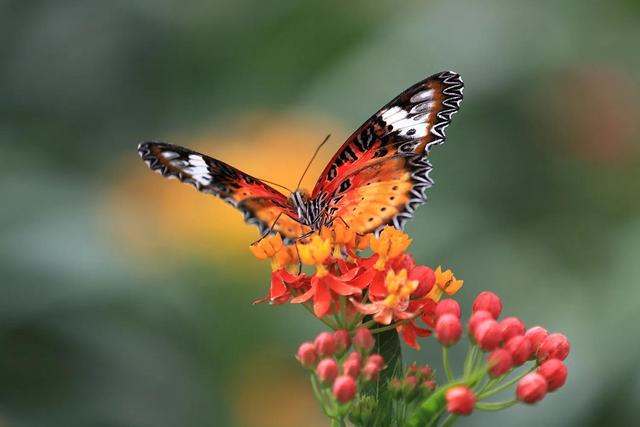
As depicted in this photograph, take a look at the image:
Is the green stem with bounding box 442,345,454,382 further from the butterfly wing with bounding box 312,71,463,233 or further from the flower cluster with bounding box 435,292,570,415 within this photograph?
the butterfly wing with bounding box 312,71,463,233

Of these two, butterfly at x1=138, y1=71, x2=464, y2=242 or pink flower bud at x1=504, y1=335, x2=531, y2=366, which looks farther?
butterfly at x1=138, y1=71, x2=464, y2=242

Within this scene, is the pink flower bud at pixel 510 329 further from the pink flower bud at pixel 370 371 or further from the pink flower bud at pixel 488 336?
the pink flower bud at pixel 370 371

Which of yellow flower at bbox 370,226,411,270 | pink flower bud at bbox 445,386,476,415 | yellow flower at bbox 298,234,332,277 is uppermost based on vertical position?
yellow flower at bbox 298,234,332,277

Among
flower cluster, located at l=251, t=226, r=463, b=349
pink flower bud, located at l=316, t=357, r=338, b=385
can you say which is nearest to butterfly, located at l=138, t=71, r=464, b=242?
flower cluster, located at l=251, t=226, r=463, b=349

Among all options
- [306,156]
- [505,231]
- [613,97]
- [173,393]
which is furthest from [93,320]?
[613,97]

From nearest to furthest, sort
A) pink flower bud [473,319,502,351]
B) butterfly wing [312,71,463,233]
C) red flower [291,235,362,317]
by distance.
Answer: pink flower bud [473,319,502,351] < red flower [291,235,362,317] < butterfly wing [312,71,463,233]

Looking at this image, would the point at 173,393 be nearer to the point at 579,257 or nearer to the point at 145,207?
the point at 145,207

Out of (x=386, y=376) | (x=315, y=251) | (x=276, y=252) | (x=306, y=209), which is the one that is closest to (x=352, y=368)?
(x=386, y=376)
